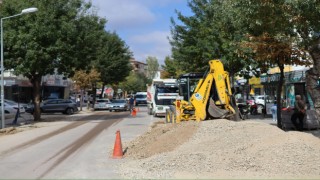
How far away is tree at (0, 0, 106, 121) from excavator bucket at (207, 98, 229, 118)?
546 inches

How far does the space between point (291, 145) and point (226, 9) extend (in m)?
5.58

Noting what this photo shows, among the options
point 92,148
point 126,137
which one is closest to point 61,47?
point 126,137

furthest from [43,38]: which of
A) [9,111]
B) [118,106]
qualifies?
[118,106]

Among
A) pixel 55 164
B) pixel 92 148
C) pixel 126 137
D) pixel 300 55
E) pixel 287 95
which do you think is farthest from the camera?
pixel 287 95

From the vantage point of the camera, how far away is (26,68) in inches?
1118

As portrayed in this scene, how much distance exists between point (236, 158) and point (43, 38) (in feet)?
69.1

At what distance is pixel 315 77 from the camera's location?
44.5 ft

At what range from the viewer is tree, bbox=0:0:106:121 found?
2800 cm

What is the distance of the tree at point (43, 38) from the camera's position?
1102 inches

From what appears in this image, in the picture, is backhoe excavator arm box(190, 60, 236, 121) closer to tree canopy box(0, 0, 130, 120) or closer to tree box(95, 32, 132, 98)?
tree canopy box(0, 0, 130, 120)

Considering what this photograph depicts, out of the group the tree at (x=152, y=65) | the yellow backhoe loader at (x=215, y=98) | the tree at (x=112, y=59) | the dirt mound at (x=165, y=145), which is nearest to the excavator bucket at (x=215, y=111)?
the yellow backhoe loader at (x=215, y=98)

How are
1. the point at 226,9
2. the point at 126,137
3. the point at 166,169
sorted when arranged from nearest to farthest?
1. the point at 166,169
2. the point at 226,9
3. the point at 126,137

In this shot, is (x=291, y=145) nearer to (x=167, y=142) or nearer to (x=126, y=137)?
(x=167, y=142)

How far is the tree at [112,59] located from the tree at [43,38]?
29198 millimetres
